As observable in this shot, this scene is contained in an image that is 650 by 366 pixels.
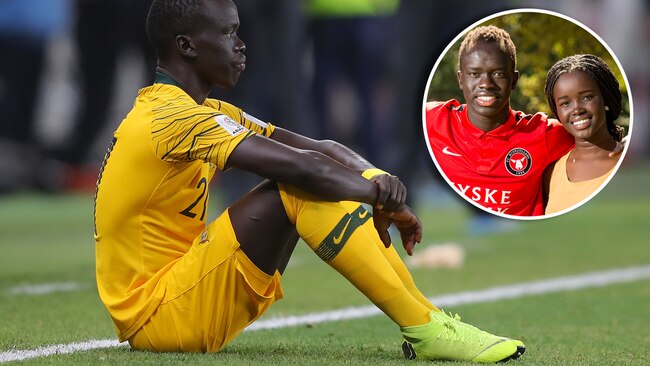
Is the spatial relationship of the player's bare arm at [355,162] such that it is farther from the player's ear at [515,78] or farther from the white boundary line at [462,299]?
the white boundary line at [462,299]

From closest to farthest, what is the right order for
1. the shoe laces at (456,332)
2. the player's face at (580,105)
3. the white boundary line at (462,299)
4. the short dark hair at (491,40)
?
the player's face at (580,105)
the short dark hair at (491,40)
the shoe laces at (456,332)
the white boundary line at (462,299)

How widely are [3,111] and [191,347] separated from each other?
11181mm

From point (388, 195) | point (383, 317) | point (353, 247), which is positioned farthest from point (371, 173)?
point (383, 317)

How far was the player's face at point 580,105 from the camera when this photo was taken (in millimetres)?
4105

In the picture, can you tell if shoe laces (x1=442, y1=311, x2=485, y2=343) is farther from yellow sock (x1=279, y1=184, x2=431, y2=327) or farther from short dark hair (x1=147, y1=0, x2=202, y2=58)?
short dark hair (x1=147, y1=0, x2=202, y2=58)

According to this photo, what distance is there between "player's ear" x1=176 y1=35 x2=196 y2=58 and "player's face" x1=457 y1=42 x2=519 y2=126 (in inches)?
44.4

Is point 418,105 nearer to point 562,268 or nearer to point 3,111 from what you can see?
point 562,268

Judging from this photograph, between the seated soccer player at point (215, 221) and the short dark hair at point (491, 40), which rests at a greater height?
the short dark hair at point (491, 40)

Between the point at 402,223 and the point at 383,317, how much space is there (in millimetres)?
1922

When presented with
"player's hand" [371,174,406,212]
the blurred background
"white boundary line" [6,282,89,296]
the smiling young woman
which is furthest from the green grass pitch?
the blurred background

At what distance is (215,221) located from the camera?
4.71 metres

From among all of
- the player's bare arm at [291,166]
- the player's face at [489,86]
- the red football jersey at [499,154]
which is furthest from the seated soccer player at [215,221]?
the player's face at [489,86]

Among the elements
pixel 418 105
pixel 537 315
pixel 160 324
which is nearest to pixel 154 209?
pixel 160 324

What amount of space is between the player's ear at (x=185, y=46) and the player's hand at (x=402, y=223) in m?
0.88
